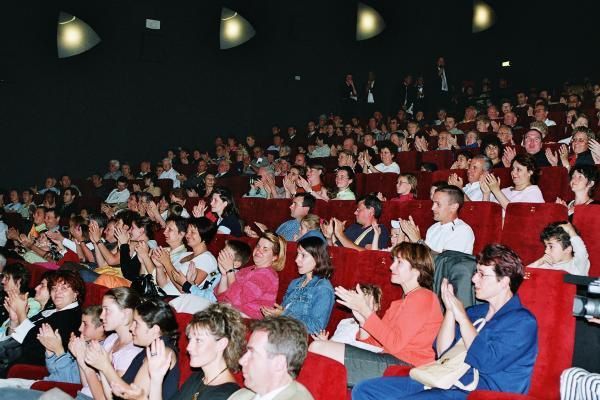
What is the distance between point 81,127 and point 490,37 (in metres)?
4.91

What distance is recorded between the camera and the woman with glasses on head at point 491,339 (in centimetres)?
154

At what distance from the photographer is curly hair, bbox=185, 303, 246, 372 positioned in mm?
1651

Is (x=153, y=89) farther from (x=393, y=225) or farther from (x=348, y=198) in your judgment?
(x=393, y=225)

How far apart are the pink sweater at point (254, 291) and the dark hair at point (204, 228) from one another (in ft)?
1.47

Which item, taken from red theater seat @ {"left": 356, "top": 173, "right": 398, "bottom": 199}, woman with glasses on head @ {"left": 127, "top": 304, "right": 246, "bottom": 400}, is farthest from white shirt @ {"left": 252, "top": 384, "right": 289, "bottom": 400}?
red theater seat @ {"left": 356, "top": 173, "right": 398, "bottom": 199}

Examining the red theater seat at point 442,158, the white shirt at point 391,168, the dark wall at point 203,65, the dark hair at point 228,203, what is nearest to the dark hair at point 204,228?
A: the dark hair at point 228,203

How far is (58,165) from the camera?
6922 mm

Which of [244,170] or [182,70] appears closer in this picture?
[244,170]

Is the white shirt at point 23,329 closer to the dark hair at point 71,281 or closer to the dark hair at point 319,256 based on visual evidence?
the dark hair at point 71,281

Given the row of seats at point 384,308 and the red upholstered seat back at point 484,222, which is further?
the red upholstered seat back at point 484,222

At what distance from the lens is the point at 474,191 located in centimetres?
317

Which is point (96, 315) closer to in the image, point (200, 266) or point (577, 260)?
point (200, 266)

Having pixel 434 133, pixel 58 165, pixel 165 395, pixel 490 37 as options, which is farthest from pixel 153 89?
pixel 165 395

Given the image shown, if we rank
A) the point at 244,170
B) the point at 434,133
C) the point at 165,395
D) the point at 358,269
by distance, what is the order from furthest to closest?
the point at 244,170
the point at 434,133
the point at 358,269
the point at 165,395
